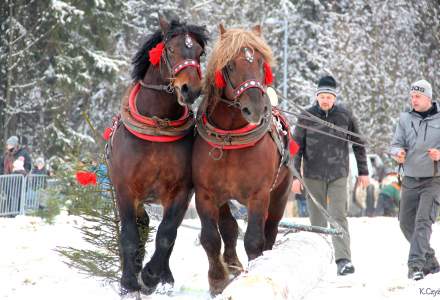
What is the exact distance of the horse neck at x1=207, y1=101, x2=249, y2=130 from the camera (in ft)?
21.9

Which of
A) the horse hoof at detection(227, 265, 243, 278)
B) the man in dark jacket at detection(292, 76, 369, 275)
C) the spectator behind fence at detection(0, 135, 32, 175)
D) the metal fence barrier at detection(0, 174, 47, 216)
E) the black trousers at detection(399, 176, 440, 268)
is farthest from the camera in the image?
the spectator behind fence at detection(0, 135, 32, 175)

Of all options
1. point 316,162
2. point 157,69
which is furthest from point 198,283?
point 316,162

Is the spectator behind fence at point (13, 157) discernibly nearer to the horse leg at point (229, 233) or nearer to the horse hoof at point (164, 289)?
the horse leg at point (229, 233)

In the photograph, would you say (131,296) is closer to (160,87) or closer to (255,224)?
(255,224)

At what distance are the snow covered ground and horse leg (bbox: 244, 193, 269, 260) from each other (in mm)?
532

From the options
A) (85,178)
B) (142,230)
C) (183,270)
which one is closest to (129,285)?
(142,230)

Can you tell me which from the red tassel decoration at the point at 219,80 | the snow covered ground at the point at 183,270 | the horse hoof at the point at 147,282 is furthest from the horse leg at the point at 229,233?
the red tassel decoration at the point at 219,80

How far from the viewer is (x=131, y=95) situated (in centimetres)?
684

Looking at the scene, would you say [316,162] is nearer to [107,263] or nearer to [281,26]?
[107,263]

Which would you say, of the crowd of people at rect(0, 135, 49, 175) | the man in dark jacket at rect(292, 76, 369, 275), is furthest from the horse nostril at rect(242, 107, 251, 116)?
the crowd of people at rect(0, 135, 49, 175)

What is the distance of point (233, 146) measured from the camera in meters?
6.55

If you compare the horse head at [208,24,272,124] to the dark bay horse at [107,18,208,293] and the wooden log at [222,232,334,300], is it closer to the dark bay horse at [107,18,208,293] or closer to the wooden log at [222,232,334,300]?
the dark bay horse at [107,18,208,293]

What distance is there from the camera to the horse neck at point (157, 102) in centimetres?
665

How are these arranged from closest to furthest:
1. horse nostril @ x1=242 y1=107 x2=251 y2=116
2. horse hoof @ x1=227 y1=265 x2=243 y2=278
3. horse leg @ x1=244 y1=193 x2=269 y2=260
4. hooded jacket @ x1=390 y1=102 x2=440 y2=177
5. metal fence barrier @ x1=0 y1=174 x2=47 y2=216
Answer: horse nostril @ x1=242 y1=107 x2=251 y2=116 < horse leg @ x1=244 y1=193 x2=269 y2=260 < horse hoof @ x1=227 y1=265 x2=243 y2=278 < hooded jacket @ x1=390 y1=102 x2=440 y2=177 < metal fence barrier @ x1=0 y1=174 x2=47 y2=216
